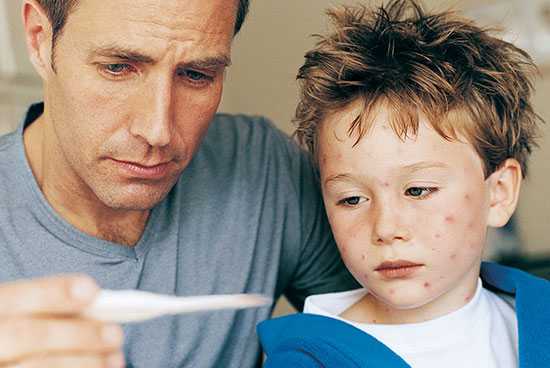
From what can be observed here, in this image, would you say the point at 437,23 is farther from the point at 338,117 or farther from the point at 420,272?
the point at 420,272

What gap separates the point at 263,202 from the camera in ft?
4.66

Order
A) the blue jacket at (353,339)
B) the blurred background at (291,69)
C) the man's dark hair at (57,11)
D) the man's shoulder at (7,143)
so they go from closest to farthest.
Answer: the blue jacket at (353,339) < the man's dark hair at (57,11) < the man's shoulder at (7,143) < the blurred background at (291,69)

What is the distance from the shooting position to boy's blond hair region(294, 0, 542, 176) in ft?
3.75

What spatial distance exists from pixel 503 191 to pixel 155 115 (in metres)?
0.57

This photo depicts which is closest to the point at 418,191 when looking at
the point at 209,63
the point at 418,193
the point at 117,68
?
the point at 418,193

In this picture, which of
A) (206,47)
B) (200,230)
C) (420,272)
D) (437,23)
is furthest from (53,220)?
(437,23)

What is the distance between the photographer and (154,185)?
119cm

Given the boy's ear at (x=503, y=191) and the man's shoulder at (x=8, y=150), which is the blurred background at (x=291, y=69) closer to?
the boy's ear at (x=503, y=191)

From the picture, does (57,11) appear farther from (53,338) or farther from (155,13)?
Answer: (53,338)

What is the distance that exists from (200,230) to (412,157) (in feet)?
1.43

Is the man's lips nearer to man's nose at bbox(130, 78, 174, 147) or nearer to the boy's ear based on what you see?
man's nose at bbox(130, 78, 174, 147)

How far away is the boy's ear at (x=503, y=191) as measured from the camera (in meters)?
1.21

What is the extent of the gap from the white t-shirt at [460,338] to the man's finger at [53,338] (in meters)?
0.61

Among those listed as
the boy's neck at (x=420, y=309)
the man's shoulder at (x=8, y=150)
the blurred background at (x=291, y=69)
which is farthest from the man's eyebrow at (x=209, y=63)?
the blurred background at (x=291, y=69)
